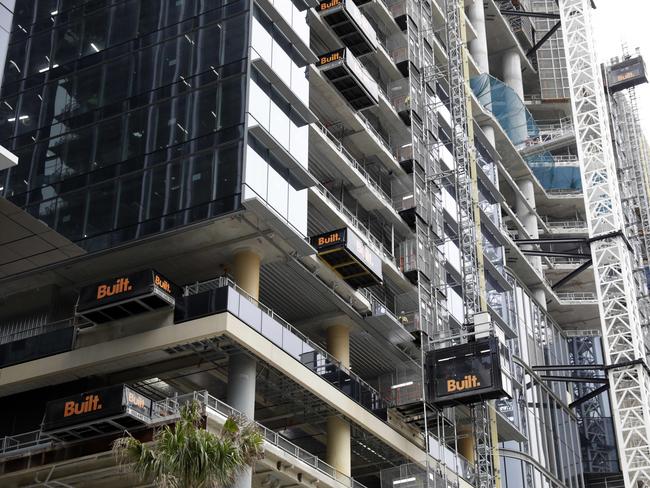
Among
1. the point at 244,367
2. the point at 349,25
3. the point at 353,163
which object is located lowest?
the point at 244,367

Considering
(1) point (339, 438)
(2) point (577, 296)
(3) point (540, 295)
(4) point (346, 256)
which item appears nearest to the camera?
(4) point (346, 256)

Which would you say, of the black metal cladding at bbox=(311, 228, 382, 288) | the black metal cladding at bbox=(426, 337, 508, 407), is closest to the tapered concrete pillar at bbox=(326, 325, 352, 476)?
the black metal cladding at bbox=(311, 228, 382, 288)

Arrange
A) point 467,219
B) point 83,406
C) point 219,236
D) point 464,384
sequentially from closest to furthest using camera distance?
1. point 83,406
2. point 219,236
3. point 464,384
4. point 467,219

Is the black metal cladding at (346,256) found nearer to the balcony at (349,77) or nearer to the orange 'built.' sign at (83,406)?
the balcony at (349,77)

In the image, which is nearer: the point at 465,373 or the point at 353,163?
the point at 465,373

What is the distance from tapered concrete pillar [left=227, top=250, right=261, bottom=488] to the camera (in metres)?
42.8

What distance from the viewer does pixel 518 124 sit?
100 meters

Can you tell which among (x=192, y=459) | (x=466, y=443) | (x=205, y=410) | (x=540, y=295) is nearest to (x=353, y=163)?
(x=466, y=443)

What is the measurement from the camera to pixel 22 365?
4650cm

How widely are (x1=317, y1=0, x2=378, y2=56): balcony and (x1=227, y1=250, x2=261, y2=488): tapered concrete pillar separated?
18952 millimetres

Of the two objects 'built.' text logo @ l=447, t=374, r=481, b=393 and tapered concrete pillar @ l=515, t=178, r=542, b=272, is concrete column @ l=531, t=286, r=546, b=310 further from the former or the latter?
'built.' text logo @ l=447, t=374, r=481, b=393

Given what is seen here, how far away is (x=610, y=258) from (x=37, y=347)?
45.6 meters

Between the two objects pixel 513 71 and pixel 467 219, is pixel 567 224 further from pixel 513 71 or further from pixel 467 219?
pixel 467 219

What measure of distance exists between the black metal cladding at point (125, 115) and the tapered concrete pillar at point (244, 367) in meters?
3.36
